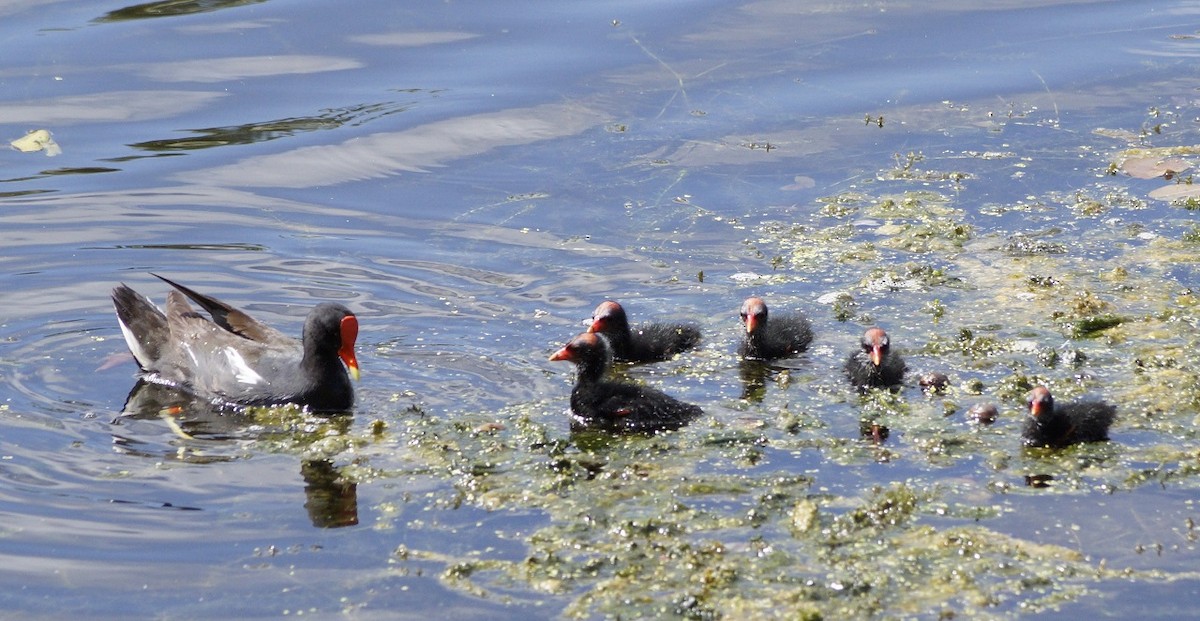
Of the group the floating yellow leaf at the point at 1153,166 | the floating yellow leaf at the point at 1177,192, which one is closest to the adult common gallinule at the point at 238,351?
the floating yellow leaf at the point at 1177,192

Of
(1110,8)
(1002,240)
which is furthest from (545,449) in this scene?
(1110,8)

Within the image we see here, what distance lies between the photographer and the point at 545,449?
6574 mm

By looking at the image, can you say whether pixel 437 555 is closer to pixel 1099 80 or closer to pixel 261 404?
pixel 261 404

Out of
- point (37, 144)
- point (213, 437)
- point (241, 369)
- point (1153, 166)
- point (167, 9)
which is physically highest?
point (167, 9)

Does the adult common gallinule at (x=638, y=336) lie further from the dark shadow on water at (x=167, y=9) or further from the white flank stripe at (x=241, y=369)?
the dark shadow on water at (x=167, y=9)

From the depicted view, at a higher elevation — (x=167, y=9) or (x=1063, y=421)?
(x=167, y=9)

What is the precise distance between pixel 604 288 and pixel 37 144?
445 centimetres

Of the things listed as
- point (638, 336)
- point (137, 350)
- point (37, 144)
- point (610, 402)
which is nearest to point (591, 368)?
point (610, 402)

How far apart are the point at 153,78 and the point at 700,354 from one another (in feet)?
19.3

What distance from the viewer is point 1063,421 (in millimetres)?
6312

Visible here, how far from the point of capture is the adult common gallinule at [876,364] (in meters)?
6.96

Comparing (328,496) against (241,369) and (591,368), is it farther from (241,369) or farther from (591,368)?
(241,369)

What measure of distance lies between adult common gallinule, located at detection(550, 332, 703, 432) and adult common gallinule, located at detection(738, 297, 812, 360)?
2.28 feet

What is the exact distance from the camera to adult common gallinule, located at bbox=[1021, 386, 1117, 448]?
6.29m
